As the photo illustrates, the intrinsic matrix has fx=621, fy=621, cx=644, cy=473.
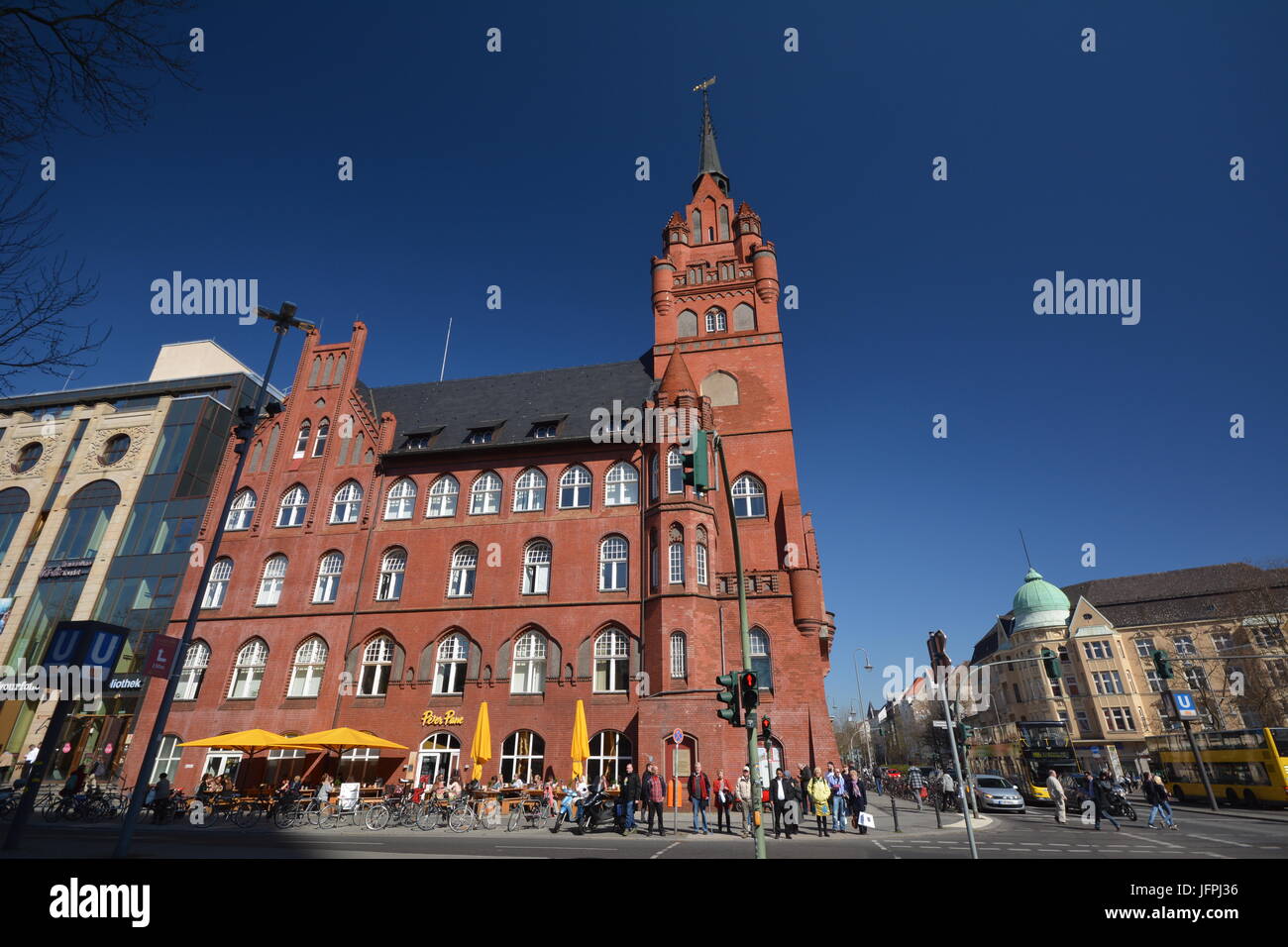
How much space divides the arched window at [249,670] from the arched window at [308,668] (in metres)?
1.54

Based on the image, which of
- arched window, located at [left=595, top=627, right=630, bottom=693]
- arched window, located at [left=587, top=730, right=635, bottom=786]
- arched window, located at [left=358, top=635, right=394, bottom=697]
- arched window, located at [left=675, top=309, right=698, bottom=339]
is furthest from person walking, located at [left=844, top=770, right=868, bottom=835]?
arched window, located at [left=675, top=309, right=698, bottom=339]

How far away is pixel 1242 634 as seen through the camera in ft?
164

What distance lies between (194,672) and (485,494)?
614 inches

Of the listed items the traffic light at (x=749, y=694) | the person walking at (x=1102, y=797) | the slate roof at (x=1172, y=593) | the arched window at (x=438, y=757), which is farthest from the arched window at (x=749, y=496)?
the slate roof at (x=1172, y=593)

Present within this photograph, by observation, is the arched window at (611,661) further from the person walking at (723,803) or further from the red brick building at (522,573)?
the person walking at (723,803)

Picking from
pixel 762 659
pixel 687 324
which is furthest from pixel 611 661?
pixel 687 324

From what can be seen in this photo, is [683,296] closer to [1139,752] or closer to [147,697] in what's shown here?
[147,697]

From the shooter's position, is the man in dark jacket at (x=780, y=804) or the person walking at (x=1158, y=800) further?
the person walking at (x=1158, y=800)

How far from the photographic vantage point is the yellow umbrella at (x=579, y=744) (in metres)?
22.5

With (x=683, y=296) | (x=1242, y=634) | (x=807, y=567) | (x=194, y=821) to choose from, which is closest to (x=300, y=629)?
(x=194, y=821)

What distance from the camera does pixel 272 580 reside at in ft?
101
